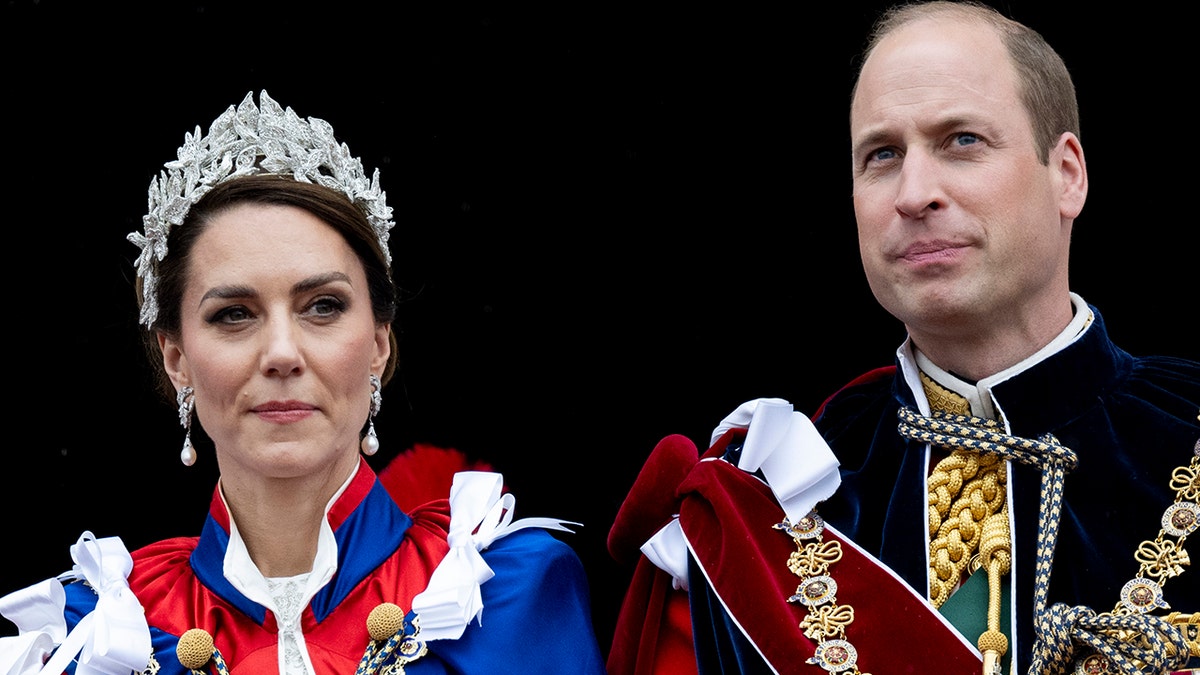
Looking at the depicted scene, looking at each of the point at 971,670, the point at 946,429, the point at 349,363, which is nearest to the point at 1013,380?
the point at 946,429

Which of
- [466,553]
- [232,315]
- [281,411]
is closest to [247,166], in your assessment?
[232,315]

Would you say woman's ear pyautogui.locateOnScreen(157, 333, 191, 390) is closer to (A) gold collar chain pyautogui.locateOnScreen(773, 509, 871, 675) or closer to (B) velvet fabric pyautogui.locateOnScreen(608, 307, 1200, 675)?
(B) velvet fabric pyautogui.locateOnScreen(608, 307, 1200, 675)

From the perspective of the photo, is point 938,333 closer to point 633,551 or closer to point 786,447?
point 786,447

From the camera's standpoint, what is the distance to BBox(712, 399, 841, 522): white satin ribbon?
242 centimetres

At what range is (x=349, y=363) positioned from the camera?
252cm

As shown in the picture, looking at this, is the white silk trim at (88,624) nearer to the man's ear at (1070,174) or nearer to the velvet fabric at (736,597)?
the velvet fabric at (736,597)

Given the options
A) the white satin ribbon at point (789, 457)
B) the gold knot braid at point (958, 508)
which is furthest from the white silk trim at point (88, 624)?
the gold knot braid at point (958, 508)

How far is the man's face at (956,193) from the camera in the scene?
7.53 feet

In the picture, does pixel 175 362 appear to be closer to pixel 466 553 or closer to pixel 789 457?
pixel 466 553

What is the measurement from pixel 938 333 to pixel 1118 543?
1.34 feet

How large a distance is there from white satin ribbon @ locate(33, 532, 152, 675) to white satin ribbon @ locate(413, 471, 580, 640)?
0.44m

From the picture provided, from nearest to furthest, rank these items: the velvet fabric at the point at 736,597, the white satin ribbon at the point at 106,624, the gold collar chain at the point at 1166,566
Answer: the gold collar chain at the point at 1166,566 < the velvet fabric at the point at 736,597 < the white satin ribbon at the point at 106,624

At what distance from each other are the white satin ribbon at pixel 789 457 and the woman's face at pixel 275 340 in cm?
66

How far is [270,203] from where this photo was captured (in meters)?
2.57
